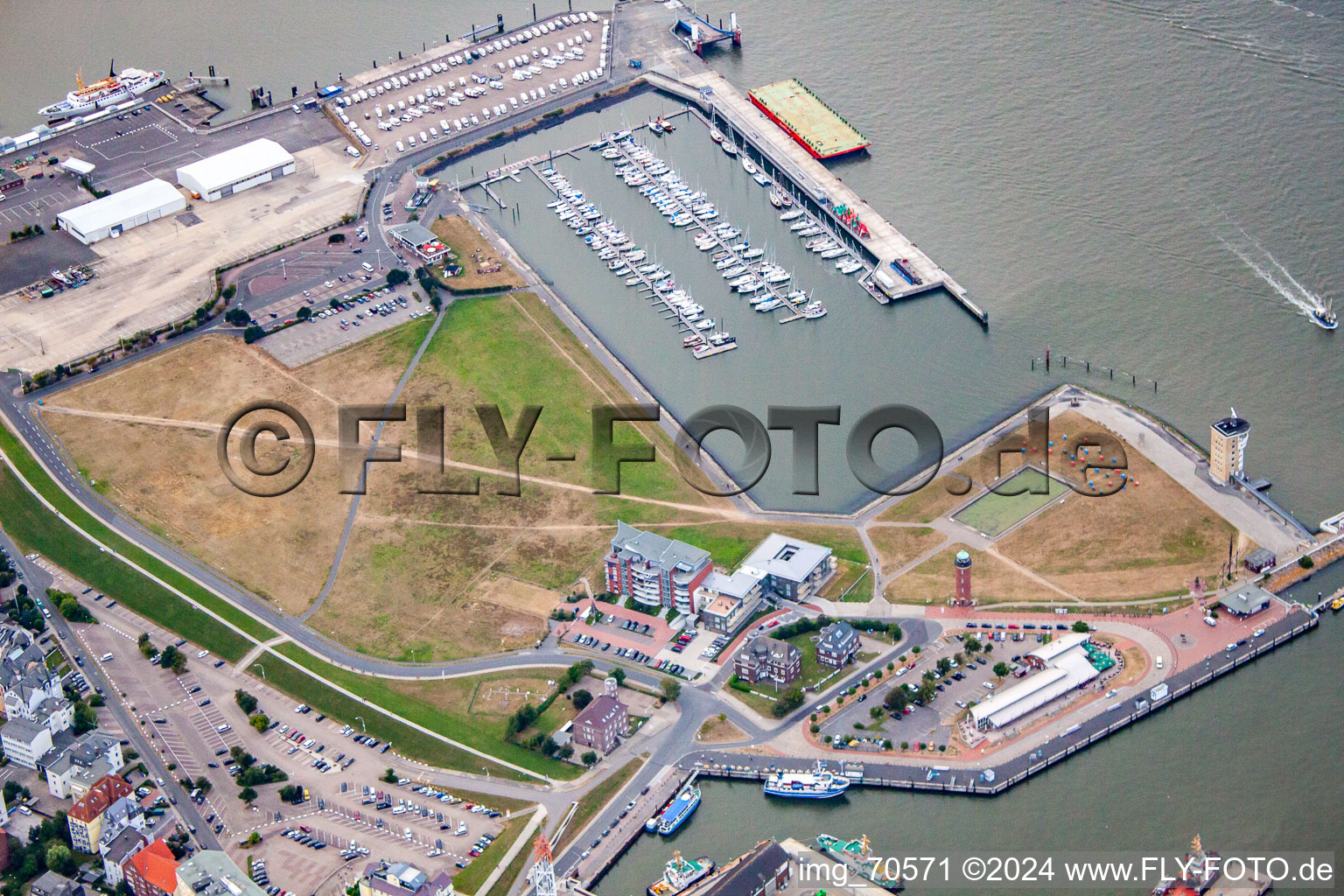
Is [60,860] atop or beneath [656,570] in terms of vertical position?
beneath

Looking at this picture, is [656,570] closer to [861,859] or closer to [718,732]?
[718,732]

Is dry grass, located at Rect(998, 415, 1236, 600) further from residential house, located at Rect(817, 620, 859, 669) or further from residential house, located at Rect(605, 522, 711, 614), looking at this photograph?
residential house, located at Rect(605, 522, 711, 614)

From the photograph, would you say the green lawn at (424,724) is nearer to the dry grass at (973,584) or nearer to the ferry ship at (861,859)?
the ferry ship at (861,859)

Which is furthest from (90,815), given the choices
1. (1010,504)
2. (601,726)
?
(1010,504)

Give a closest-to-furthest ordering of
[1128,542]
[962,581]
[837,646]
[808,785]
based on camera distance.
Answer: [808,785]
[837,646]
[962,581]
[1128,542]

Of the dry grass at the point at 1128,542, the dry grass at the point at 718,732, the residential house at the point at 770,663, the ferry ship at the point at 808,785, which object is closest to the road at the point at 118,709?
the dry grass at the point at 718,732

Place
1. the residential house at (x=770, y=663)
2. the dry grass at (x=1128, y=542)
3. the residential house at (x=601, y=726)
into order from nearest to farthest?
the residential house at (x=601, y=726) < the residential house at (x=770, y=663) < the dry grass at (x=1128, y=542)
